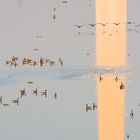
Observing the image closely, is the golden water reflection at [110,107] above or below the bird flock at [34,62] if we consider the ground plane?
below

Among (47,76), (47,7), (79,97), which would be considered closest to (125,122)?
(79,97)

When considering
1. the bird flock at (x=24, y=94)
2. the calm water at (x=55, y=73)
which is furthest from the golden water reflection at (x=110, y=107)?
the bird flock at (x=24, y=94)

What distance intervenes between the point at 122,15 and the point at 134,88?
0.28 m

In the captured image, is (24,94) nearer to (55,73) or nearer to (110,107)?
(55,73)

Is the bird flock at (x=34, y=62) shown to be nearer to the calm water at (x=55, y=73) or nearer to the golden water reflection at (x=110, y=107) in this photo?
the calm water at (x=55, y=73)

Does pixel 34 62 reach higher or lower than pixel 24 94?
higher

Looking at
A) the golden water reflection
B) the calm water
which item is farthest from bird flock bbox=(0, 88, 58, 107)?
the golden water reflection

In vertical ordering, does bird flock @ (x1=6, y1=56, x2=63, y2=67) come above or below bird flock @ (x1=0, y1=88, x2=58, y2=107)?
above

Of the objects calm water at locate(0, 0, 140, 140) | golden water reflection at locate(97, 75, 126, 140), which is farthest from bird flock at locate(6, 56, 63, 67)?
golden water reflection at locate(97, 75, 126, 140)

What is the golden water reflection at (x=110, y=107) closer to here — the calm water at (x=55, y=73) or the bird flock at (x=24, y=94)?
the calm water at (x=55, y=73)

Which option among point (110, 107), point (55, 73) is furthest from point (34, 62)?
point (110, 107)

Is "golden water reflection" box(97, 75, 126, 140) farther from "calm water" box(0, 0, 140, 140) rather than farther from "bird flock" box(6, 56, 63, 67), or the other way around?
"bird flock" box(6, 56, 63, 67)

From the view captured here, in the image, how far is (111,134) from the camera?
134cm

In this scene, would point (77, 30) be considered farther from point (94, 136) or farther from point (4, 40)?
point (94, 136)
